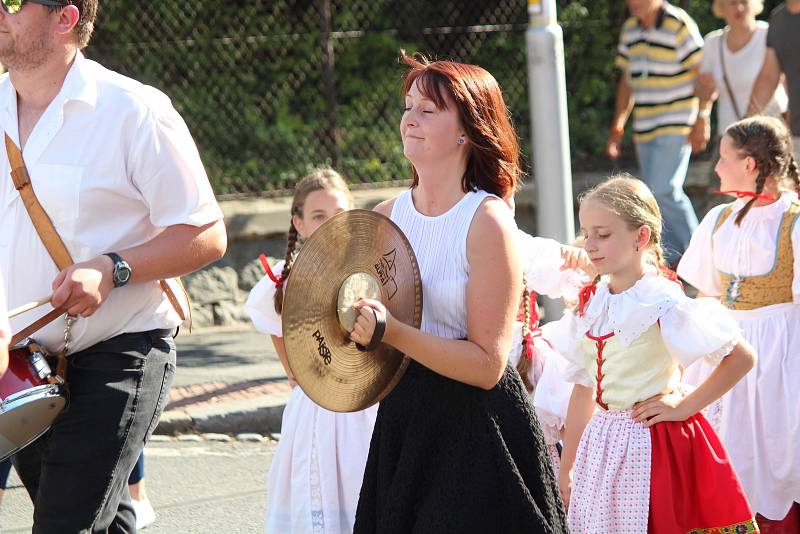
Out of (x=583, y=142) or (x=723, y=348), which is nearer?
(x=723, y=348)

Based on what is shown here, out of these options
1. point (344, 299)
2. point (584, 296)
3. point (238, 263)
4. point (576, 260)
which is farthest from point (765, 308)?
point (238, 263)

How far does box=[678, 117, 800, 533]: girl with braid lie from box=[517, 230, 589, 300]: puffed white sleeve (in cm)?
53

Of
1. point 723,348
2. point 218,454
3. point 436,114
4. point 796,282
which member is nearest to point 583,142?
point 218,454

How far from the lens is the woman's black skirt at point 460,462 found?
2.91m

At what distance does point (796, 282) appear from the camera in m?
4.44

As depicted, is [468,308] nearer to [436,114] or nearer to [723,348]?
[436,114]

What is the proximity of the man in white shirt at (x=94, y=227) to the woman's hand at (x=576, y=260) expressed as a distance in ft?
5.19

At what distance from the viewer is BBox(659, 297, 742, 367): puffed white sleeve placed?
3.58m

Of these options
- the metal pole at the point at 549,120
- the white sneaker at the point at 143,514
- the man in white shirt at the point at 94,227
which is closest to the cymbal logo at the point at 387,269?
the man in white shirt at the point at 94,227

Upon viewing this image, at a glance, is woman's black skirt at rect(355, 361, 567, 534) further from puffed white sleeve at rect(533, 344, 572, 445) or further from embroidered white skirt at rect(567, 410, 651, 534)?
puffed white sleeve at rect(533, 344, 572, 445)

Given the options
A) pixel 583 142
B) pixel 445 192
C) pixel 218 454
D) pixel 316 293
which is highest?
pixel 445 192

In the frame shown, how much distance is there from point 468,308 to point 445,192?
0.31 m

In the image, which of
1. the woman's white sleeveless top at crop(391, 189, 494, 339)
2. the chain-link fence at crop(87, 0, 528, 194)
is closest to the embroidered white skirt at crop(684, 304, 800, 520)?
the woman's white sleeveless top at crop(391, 189, 494, 339)

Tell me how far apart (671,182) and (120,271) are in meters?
6.04
